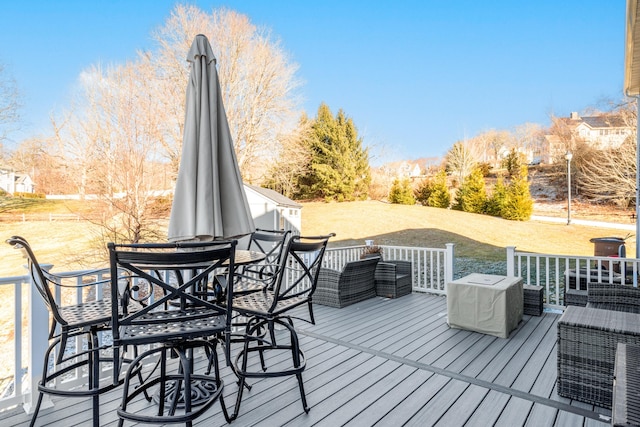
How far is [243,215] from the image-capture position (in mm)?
2822

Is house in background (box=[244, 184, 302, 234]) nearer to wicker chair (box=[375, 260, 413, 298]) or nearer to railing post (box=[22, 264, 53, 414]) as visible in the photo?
wicker chair (box=[375, 260, 413, 298])

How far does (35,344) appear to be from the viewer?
2379 millimetres

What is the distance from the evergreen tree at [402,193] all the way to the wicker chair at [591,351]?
58.8 feet

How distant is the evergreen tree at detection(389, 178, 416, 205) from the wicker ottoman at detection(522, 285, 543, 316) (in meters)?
16.0

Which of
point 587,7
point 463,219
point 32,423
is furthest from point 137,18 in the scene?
point 587,7

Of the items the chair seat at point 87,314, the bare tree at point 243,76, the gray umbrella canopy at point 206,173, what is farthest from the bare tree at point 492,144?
the chair seat at point 87,314

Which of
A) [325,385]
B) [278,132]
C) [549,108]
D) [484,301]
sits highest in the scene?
[549,108]

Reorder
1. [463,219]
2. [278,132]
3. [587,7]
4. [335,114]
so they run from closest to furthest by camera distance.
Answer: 1. [587,7]
2. [278,132]
3. [463,219]
4. [335,114]

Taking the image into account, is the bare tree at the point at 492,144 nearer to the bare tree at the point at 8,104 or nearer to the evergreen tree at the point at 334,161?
the evergreen tree at the point at 334,161

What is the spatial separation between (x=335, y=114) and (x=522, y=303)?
18450 millimetres

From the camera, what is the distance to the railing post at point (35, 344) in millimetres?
2340

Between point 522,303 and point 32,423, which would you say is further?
point 522,303

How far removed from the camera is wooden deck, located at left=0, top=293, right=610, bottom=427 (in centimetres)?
225

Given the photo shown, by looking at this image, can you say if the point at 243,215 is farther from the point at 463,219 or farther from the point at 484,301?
the point at 463,219
